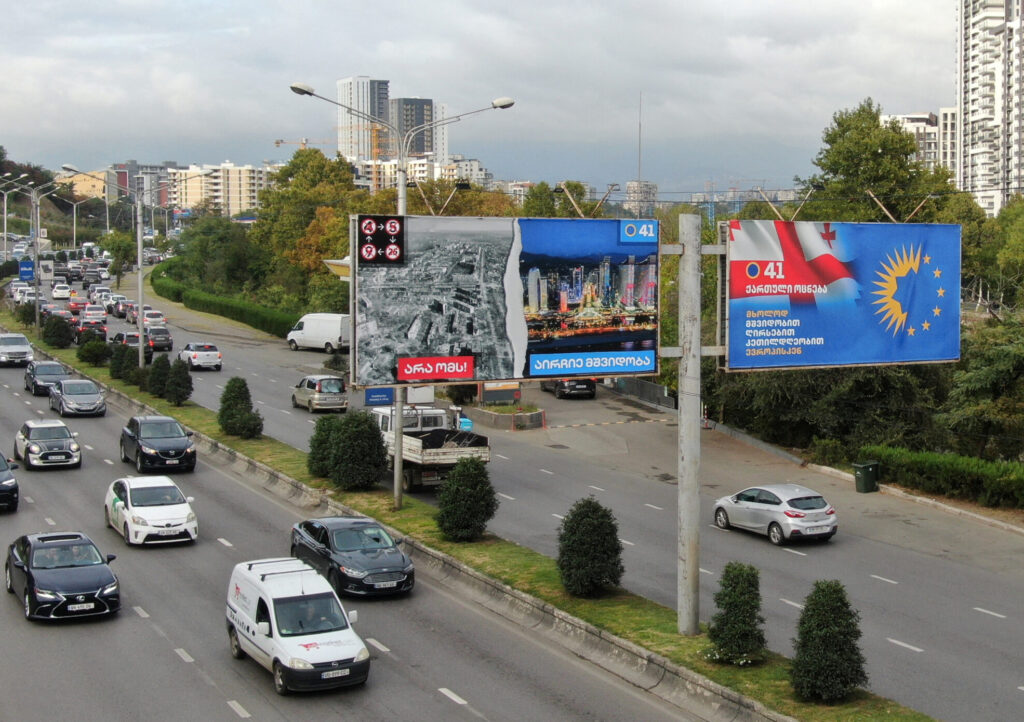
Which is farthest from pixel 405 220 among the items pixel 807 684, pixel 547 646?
pixel 807 684

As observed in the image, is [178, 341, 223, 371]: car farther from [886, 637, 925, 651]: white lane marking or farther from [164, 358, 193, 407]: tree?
[886, 637, 925, 651]: white lane marking

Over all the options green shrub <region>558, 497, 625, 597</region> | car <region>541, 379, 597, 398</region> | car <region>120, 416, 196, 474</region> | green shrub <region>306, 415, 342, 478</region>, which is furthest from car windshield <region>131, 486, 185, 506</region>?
A: car <region>541, 379, 597, 398</region>

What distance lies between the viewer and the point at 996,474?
32.3 meters

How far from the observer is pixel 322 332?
230ft

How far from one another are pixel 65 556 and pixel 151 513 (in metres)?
5.39

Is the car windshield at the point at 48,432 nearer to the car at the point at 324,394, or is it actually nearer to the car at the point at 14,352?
the car at the point at 324,394

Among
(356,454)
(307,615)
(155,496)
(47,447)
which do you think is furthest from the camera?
(47,447)

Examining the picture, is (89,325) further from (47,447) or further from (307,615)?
(307,615)

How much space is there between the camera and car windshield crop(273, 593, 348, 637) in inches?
675

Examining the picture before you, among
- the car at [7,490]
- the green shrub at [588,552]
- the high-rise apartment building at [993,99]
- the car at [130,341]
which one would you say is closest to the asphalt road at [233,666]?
the green shrub at [588,552]

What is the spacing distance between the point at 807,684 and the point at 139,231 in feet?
143

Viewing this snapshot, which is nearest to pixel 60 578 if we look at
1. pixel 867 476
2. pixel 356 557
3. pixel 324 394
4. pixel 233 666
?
pixel 233 666

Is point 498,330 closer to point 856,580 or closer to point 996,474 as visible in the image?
point 856,580

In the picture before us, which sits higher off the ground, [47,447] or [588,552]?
[588,552]
